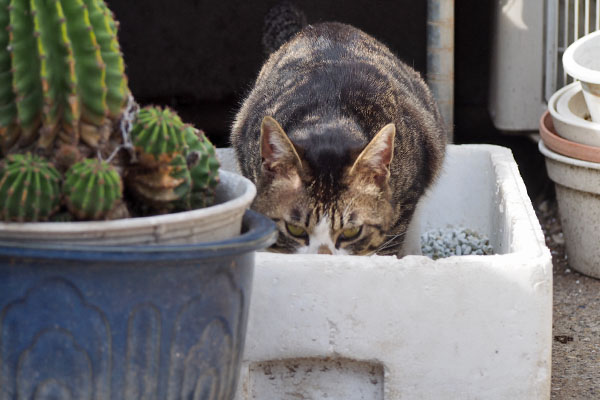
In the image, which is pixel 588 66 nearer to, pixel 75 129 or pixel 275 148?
pixel 275 148

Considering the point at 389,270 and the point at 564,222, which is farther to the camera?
the point at 564,222

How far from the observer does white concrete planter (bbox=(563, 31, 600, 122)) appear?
3310 millimetres

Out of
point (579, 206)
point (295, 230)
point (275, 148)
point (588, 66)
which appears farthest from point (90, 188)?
point (588, 66)

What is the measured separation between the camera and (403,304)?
2109 millimetres

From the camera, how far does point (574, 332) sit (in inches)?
123

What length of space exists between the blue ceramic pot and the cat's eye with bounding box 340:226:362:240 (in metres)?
1.03

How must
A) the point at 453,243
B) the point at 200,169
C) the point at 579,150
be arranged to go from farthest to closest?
the point at 453,243, the point at 579,150, the point at 200,169

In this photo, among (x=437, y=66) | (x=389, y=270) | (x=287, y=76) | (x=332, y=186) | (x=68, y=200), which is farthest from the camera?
(x=437, y=66)

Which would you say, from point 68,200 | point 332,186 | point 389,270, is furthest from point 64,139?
point 332,186

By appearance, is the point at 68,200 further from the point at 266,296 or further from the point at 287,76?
the point at 287,76

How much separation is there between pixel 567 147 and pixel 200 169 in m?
2.18

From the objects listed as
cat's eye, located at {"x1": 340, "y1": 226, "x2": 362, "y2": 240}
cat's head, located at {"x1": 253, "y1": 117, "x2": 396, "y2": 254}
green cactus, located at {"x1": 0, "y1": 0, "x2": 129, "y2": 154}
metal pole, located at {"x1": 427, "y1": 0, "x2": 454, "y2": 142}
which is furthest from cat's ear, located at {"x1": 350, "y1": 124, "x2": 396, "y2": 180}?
metal pole, located at {"x1": 427, "y1": 0, "x2": 454, "y2": 142}

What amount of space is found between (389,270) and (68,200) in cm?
88

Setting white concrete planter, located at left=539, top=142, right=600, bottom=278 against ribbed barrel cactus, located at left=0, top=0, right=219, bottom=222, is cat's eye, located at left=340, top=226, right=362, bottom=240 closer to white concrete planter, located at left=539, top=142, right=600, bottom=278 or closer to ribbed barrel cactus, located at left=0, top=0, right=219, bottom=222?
ribbed barrel cactus, located at left=0, top=0, right=219, bottom=222
